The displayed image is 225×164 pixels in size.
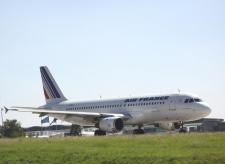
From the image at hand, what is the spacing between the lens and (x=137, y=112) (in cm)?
5166

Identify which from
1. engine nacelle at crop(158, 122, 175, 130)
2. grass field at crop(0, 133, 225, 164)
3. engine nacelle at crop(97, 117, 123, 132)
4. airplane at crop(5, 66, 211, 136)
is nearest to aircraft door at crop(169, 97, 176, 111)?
airplane at crop(5, 66, 211, 136)

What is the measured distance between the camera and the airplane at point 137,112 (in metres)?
48.8

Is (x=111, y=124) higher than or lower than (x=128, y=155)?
higher

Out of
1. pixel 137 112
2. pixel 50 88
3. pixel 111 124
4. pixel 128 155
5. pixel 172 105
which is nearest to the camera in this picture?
pixel 128 155

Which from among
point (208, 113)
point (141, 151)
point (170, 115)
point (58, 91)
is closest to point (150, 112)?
point (170, 115)

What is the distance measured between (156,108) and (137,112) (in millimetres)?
2476

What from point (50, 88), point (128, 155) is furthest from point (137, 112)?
point (128, 155)

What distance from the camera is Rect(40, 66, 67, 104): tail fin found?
218 feet

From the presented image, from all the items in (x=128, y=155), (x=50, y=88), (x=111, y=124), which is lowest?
(x=128, y=155)

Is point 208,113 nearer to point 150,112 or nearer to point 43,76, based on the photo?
point 150,112

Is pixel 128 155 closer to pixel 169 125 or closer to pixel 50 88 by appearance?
pixel 169 125

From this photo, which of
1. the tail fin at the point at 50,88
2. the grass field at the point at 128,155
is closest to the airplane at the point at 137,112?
the tail fin at the point at 50,88

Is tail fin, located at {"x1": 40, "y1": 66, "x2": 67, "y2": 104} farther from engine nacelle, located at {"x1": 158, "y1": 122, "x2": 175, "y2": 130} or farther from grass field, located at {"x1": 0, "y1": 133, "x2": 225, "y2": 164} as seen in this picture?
grass field, located at {"x1": 0, "y1": 133, "x2": 225, "y2": 164}

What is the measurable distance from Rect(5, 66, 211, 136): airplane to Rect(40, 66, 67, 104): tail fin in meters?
6.60
